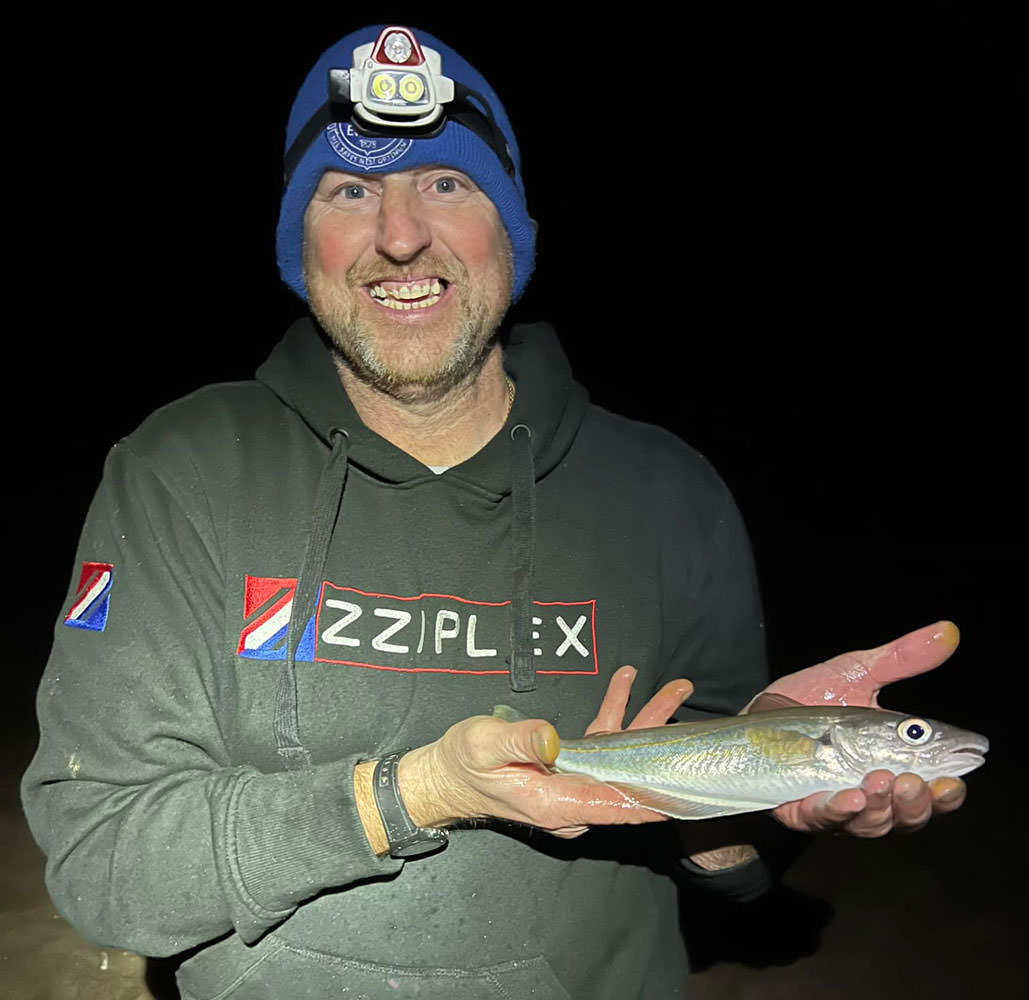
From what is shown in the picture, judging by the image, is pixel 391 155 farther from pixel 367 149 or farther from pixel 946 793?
pixel 946 793

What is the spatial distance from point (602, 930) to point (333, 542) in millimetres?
1018

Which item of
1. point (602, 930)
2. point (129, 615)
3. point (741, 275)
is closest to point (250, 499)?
point (129, 615)

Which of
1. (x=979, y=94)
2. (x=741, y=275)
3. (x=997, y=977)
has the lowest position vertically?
(x=997, y=977)

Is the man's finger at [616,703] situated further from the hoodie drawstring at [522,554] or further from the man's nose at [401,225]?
the man's nose at [401,225]

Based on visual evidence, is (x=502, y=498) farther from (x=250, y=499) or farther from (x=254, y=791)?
(x=254, y=791)

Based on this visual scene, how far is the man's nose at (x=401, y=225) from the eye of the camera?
229 cm

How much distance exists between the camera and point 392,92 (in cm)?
234

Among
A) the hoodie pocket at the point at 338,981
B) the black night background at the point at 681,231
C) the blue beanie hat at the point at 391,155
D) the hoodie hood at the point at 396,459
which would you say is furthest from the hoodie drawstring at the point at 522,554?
the black night background at the point at 681,231

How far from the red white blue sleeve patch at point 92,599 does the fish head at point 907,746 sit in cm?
145

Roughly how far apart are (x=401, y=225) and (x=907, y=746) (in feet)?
4.93

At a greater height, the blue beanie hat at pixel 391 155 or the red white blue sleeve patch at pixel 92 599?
the blue beanie hat at pixel 391 155

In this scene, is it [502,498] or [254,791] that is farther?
[502,498]

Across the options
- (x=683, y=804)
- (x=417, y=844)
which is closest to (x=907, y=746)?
(x=683, y=804)

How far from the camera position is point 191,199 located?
17094 mm
